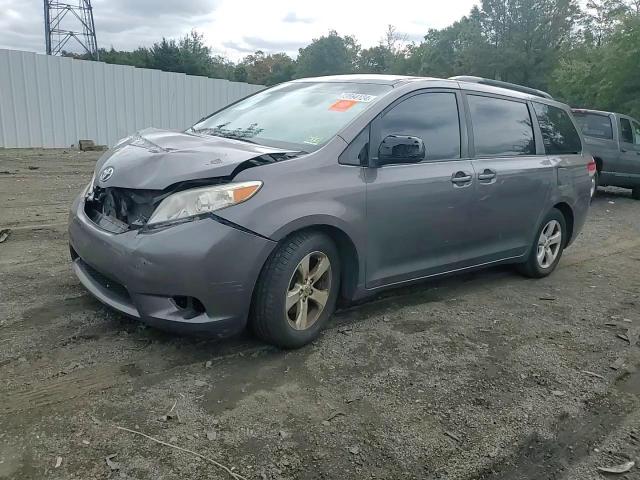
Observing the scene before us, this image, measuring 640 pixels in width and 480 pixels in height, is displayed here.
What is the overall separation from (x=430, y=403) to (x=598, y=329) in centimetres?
208

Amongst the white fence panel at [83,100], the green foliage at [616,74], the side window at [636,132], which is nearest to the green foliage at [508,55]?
the green foliage at [616,74]

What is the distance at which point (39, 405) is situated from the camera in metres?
2.74

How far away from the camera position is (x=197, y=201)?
3.13 metres

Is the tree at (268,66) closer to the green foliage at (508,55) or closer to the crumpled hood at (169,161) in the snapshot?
the green foliage at (508,55)

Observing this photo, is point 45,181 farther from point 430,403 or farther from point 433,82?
point 430,403

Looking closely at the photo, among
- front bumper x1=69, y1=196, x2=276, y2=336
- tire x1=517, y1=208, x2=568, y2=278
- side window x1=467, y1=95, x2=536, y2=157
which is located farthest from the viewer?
tire x1=517, y1=208, x2=568, y2=278

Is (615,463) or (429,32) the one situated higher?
(429,32)

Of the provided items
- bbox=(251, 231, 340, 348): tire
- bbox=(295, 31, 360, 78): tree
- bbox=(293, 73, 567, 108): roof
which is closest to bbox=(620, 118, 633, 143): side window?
bbox=(293, 73, 567, 108): roof

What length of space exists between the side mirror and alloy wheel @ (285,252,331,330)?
31.9 inches

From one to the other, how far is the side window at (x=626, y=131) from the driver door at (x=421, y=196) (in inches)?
365

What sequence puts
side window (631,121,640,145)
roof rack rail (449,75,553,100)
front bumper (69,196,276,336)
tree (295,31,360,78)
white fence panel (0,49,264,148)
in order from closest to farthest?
1. front bumper (69,196,276,336)
2. roof rack rail (449,75,553,100)
3. side window (631,121,640,145)
4. white fence panel (0,49,264,148)
5. tree (295,31,360,78)

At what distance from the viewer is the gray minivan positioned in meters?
3.12

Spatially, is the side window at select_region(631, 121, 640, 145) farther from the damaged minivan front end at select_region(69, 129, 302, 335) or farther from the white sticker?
the damaged minivan front end at select_region(69, 129, 302, 335)

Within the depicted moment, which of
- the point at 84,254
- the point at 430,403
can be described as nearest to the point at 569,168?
the point at 430,403
